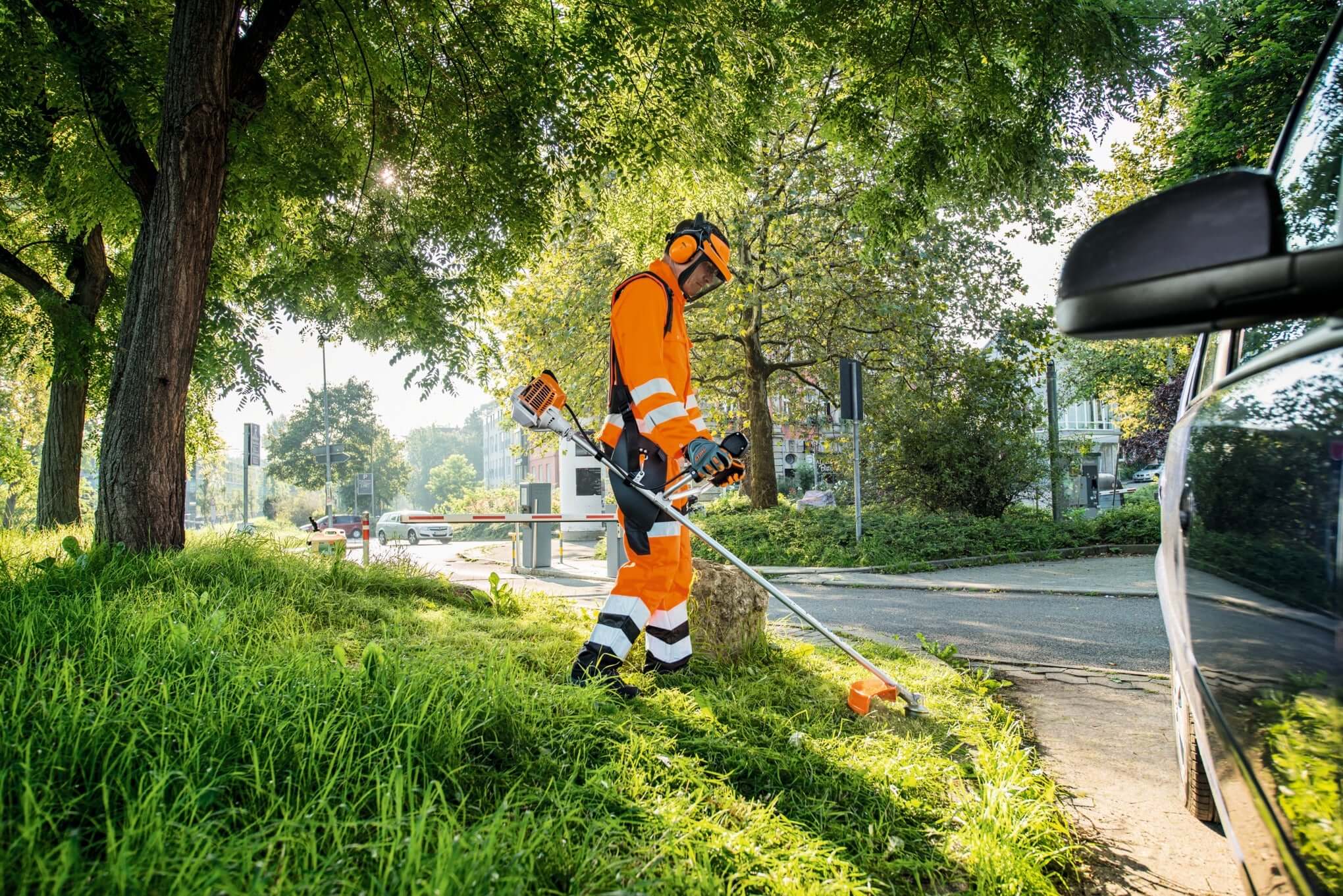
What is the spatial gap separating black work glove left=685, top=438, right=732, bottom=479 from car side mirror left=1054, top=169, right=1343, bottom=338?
8.29 ft

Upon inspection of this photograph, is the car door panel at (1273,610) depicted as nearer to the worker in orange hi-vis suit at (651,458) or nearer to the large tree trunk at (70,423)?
the worker in orange hi-vis suit at (651,458)

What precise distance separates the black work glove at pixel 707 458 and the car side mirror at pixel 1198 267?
2527 mm

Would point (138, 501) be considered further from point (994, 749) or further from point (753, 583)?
point (994, 749)

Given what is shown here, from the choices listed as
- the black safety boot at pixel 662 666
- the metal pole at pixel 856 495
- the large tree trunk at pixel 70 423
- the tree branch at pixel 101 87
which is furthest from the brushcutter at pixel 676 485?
the large tree trunk at pixel 70 423

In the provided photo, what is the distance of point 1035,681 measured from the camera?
4.74 meters

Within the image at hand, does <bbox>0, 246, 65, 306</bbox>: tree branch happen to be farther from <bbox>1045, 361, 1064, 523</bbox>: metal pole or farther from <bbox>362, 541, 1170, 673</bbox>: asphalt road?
<bbox>1045, 361, 1064, 523</bbox>: metal pole

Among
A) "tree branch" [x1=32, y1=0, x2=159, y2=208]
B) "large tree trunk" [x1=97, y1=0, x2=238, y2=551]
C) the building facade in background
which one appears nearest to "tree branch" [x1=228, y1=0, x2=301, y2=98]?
"large tree trunk" [x1=97, y1=0, x2=238, y2=551]

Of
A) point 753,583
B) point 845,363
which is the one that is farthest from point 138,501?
point 845,363

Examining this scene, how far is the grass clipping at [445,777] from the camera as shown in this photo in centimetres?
157

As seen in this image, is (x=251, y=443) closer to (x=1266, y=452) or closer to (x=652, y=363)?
(x=652, y=363)

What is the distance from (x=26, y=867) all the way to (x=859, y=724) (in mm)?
2768

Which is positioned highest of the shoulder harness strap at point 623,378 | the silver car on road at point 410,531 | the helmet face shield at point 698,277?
the helmet face shield at point 698,277

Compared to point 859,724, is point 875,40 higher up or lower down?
higher up

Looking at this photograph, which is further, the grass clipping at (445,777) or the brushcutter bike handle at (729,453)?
the brushcutter bike handle at (729,453)
